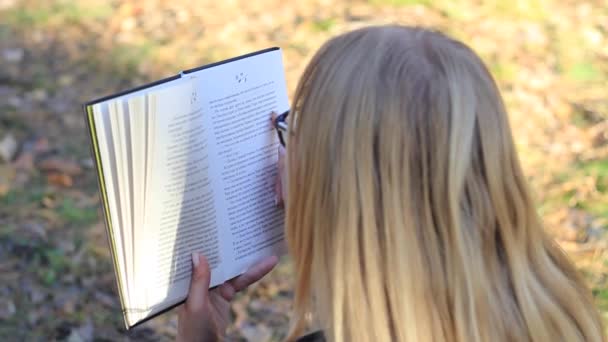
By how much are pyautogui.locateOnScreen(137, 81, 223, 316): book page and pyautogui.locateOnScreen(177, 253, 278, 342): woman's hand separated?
19 millimetres

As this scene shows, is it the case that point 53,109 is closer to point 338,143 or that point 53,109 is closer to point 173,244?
point 173,244

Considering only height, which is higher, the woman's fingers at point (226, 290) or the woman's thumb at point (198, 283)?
the woman's thumb at point (198, 283)

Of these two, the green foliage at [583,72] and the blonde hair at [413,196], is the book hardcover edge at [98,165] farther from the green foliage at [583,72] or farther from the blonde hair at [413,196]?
the green foliage at [583,72]

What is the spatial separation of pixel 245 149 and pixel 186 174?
124 millimetres

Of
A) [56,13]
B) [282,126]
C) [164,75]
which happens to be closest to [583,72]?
[164,75]

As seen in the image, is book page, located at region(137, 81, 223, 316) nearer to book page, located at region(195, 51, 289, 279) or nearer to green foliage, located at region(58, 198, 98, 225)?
book page, located at region(195, 51, 289, 279)

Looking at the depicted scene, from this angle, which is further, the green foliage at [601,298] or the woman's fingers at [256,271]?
the green foliage at [601,298]

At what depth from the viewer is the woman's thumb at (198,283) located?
1.38m

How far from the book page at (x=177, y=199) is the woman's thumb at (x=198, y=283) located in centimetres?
1

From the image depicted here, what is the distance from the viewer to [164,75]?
3547 millimetres

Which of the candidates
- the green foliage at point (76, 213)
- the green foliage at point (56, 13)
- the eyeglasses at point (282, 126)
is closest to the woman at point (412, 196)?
the eyeglasses at point (282, 126)

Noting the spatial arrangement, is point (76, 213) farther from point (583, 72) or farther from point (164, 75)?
point (583, 72)

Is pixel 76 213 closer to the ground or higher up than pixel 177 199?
closer to the ground

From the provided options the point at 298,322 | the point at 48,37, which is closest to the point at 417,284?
the point at 298,322
